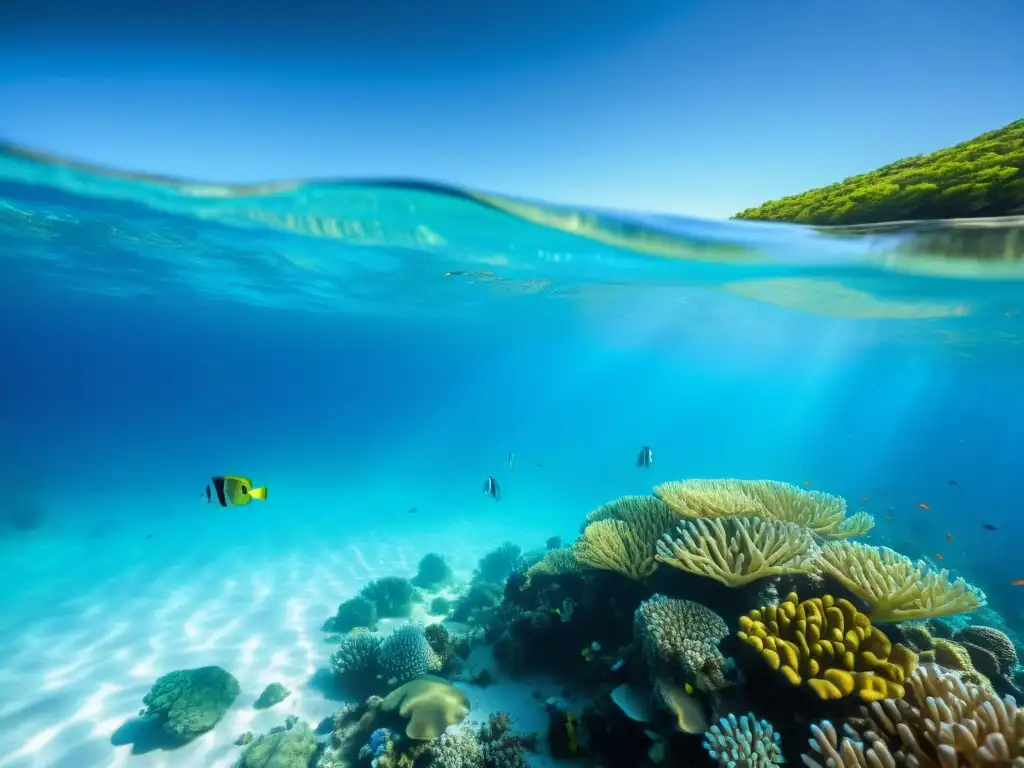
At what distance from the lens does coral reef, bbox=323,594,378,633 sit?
10148 millimetres

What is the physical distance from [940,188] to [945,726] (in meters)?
8.36

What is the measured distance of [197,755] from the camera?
6496 millimetres

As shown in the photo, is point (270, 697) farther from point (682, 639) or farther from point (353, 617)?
point (682, 639)

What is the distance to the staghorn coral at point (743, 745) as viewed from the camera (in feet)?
10.5

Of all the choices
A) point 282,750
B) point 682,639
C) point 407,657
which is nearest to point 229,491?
point 282,750

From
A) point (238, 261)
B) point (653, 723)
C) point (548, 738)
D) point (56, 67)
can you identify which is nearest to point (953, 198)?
point (653, 723)

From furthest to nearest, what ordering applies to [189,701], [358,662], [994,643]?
[358,662] → [189,701] → [994,643]

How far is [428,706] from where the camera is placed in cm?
532

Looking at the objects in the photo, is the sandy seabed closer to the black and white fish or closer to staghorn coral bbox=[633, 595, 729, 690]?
staghorn coral bbox=[633, 595, 729, 690]

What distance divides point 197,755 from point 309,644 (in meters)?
3.16

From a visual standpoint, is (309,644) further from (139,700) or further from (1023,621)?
(1023,621)

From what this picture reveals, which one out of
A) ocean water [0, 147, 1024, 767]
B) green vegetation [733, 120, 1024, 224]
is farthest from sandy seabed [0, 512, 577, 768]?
green vegetation [733, 120, 1024, 224]

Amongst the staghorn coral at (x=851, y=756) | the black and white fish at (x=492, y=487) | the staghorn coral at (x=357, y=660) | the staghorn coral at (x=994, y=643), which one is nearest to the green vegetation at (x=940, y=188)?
the staghorn coral at (x=994, y=643)

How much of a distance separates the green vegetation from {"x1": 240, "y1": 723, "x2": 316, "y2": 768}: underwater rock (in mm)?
12289
